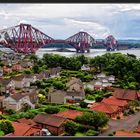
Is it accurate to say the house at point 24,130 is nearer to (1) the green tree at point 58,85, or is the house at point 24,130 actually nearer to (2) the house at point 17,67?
(1) the green tree at point 58,85

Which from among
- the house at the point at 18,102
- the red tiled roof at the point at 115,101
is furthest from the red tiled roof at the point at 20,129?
the red tiled roof at the point at 115,101

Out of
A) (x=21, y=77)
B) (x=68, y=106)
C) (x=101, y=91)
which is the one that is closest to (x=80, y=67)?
(x=21, y=77)

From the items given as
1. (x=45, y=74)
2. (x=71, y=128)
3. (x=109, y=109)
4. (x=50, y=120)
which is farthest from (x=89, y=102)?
(x=45, y=74)

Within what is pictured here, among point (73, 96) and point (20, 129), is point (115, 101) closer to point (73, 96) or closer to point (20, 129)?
point (73, 96)

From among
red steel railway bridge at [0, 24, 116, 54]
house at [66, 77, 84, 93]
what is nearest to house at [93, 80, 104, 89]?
house at [66, 77, 84, 93]

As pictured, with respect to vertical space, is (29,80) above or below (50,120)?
above

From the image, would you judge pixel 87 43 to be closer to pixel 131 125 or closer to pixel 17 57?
pixel 17 57

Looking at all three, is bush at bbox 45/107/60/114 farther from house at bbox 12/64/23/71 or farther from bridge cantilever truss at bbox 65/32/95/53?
bridge cantilever truss at bbox 65/32/95/53

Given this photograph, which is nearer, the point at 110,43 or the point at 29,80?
the point at 29,80
